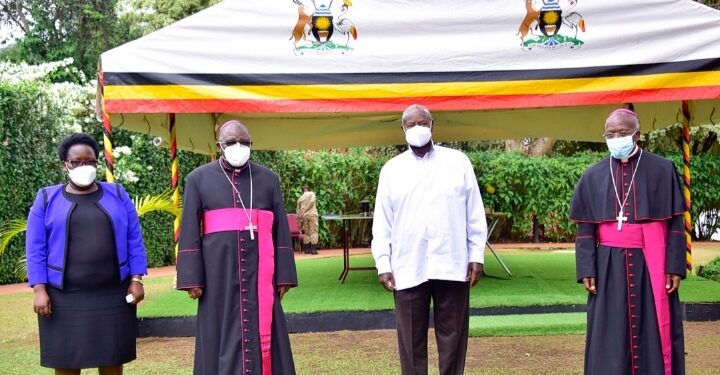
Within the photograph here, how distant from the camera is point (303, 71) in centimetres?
679

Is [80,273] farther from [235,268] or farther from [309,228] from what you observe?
[309,228]

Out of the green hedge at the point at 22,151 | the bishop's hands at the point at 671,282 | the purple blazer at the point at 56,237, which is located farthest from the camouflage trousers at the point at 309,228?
the bishop's hands at the point at 671,282

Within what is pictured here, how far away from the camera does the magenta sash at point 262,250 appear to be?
4.60 meters

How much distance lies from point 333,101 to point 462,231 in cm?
246

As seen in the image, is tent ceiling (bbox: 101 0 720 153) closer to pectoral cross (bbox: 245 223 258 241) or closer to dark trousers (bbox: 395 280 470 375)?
pectoral cross (bbox: 245 223 258 241)

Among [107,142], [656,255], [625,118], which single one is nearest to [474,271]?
[656,255]

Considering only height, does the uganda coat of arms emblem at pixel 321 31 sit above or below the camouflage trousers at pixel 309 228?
above

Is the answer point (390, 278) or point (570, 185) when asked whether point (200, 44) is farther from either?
point (570, 185)

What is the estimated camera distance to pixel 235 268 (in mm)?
4613

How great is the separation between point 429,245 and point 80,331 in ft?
7.07

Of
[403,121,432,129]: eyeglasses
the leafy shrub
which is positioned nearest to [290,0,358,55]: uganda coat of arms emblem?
[403,121,432,129]: eyeglasses

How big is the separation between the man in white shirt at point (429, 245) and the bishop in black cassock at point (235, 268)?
709 mm

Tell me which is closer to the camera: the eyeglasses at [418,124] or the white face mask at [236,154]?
the white face mask at [236,154]

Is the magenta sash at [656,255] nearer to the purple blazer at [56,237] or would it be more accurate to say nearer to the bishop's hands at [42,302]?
the purple blazer at [56,237]
